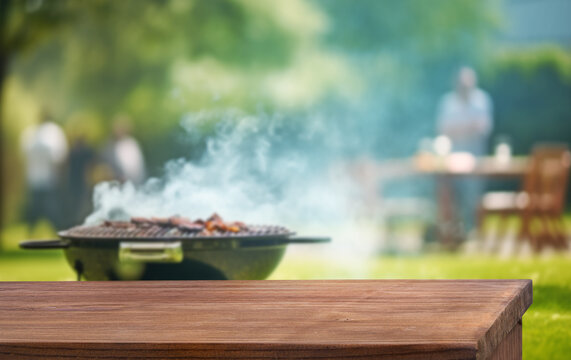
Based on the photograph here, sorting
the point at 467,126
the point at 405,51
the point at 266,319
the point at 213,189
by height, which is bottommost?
the point at 266,319

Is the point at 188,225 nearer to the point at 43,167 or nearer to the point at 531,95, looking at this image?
the point at 43,167

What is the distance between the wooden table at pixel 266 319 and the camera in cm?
116

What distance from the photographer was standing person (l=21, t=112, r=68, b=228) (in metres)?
8.56

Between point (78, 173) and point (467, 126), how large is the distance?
4.36 m

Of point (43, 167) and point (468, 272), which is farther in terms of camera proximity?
point (43, 167)

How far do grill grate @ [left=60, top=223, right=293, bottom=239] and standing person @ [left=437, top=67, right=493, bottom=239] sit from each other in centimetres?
461

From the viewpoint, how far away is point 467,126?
6.87m

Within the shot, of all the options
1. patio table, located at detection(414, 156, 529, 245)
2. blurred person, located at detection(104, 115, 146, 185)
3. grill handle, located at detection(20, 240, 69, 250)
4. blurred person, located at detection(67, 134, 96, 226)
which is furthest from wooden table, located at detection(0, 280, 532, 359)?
blurred person, located at detection(67, 134, 96, 226)

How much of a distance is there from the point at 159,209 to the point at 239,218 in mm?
286

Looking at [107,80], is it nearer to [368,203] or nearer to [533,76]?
[368,203]

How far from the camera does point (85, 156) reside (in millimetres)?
8812

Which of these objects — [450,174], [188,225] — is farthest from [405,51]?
[188,225]

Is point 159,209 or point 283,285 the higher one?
point 159,209

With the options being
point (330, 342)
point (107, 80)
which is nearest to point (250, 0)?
point (107, 80)
